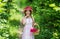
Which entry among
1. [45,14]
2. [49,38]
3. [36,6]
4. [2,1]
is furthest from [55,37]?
[2,1]

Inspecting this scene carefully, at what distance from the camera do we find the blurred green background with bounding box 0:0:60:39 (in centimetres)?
333

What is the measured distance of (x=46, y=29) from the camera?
3418 mm

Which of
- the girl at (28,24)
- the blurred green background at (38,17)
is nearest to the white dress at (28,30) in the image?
the girl at (28,24)

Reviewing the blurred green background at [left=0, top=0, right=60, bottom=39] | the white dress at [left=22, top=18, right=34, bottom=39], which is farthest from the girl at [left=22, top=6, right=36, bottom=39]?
the blurred green background at [left=0, top=0, right=60, bottom=39]

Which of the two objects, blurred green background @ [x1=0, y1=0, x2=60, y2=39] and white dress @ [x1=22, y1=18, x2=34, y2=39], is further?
blurred green background @ [x1=0, y1=0, x2=60, y2=39]

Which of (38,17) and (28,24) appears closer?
(28,24)

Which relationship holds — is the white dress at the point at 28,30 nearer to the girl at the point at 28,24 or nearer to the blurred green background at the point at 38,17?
the girl at the point at 28,24

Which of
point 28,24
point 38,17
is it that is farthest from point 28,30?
point 38,17

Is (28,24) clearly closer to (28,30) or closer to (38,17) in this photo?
(28,30)

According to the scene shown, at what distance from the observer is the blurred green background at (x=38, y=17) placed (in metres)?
3.33

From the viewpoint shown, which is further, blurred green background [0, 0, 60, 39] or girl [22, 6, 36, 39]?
blurred green background [0, 0, 60, 39]

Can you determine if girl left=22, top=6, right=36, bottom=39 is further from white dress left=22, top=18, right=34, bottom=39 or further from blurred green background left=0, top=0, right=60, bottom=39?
blurred green background left=0, top=0, right=60, bottom=39

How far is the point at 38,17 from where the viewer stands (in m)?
3.59

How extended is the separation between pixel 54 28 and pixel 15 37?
1.96 ft
